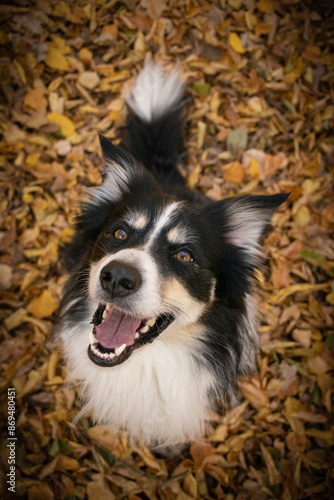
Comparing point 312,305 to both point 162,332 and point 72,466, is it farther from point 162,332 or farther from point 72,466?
point 72,466

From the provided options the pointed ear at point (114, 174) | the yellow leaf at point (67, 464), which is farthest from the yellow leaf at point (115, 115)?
the yellow leaf at point (67, 464)

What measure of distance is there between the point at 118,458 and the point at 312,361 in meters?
1.59

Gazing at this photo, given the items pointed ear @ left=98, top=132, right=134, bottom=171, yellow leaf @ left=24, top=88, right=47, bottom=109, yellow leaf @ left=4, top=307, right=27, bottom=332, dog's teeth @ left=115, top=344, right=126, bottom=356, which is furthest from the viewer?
yellow leaf @ left=24, top=88, right=47, bottom=109

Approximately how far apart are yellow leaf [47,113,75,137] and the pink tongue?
2179mm

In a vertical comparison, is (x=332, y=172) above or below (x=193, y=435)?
above

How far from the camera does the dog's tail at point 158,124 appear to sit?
285cm

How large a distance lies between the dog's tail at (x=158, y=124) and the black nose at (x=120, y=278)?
1.36m

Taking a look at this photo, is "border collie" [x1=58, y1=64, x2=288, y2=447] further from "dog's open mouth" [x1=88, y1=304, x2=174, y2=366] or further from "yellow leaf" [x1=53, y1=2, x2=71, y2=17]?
"yellow leaf" [x1=53, y1=2, x2=71, y2=17]

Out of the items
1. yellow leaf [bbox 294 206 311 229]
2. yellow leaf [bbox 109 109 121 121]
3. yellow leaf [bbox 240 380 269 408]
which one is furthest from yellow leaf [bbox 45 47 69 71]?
yellow leaf [bbox 240 380 269 408]

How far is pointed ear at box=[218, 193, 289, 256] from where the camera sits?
5.70ft

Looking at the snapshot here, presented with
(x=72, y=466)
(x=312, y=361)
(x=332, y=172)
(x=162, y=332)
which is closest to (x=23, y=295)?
(x=72, y=466)

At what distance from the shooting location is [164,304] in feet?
5.44

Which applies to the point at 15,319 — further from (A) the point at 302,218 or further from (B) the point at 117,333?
(A) the point at 302,218

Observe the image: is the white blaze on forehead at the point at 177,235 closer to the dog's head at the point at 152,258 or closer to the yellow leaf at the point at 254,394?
the dog's head at the point at 152,258
